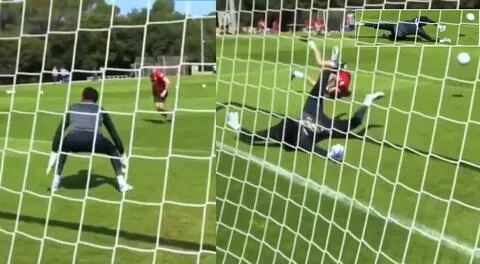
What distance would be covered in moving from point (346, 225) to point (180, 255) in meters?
0.42

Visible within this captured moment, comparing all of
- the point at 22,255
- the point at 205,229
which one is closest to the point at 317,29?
the point at 205,229

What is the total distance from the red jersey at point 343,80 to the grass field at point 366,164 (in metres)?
0.01

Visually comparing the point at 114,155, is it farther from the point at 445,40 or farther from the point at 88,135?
the point at 445,40

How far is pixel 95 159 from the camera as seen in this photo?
74.3 inches

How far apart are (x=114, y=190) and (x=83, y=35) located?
38cm

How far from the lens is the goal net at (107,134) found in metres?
1.74

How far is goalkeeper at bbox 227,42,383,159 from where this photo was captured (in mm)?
1729

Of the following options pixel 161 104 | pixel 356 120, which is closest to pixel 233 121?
pixel 161 104

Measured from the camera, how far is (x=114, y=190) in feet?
6.17

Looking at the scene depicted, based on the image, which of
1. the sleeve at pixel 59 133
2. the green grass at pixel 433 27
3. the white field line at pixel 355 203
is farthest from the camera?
the sleeve at pixel 59 133

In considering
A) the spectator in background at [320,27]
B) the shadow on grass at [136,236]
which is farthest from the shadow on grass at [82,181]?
the spectator in background at [320,27]

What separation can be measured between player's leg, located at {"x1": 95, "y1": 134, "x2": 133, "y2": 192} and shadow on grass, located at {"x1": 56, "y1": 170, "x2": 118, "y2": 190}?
0.06ft

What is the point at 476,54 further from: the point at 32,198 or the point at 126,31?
the point at 32,198

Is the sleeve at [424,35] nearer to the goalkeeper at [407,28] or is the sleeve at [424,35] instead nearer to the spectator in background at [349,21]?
the goalkeeper at [407,28]
